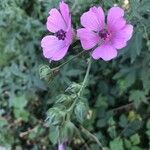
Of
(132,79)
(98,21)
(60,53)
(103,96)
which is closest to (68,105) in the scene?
(60,53)

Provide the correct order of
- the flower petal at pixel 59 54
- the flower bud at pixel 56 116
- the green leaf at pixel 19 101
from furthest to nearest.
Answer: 1. the green leaf at pixel 19 101
2. the flower petal at pixel 59 54
3. the flower bud at pixel 56 116

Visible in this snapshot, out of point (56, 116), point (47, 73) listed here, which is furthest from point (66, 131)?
point (47, 73)

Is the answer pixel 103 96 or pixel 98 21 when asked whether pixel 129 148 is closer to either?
pixel 103 96

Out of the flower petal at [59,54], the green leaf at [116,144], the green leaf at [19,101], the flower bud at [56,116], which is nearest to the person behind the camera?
the flower bud at [56,116]

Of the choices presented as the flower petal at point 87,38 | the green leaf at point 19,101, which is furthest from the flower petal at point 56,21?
the green leaf at point 19,101

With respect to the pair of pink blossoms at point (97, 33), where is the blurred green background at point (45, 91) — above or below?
below

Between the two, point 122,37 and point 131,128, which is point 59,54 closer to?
point 122,37

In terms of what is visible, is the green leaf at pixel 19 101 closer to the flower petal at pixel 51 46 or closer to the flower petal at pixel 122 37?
the flower petal at pixel 51 46
